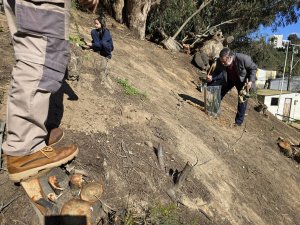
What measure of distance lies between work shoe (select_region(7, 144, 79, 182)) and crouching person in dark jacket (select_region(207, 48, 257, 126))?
4901mm

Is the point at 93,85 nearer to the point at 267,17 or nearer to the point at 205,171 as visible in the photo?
the point at 205,171

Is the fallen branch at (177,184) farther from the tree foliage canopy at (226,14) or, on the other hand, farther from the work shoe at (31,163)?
the tree foliage canopy at (226,14)

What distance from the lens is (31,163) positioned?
2.14 meters

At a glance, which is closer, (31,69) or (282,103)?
(31,69)

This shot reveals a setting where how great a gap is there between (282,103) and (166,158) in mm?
29559

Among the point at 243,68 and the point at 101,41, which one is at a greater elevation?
the point at 243,68

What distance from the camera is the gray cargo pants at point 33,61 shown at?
6.29ft

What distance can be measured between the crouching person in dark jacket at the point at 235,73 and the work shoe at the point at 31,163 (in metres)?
4.90

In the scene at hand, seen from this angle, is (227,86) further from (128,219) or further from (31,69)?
(31,69)

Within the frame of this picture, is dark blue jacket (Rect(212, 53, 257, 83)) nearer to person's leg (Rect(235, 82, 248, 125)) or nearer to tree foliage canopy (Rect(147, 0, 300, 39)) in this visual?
person's leg (Rect(235, 82, 248, 125))

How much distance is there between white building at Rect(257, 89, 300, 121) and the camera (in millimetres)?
28664

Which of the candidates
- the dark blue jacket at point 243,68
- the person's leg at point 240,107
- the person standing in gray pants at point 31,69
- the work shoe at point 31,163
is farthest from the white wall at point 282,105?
the person standing in gray pants at point 31,69

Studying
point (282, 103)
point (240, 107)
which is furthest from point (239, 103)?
point (282, 103)

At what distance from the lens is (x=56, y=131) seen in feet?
8.87
